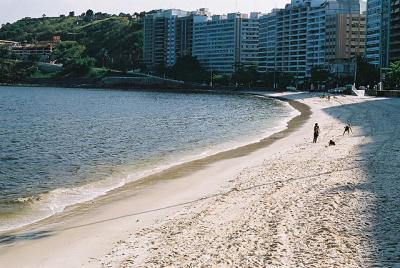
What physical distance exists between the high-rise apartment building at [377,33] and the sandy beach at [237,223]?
146 meters

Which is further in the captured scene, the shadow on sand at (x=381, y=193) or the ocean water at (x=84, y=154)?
the ocean water at (x=84, y=154)

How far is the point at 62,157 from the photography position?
36969mm

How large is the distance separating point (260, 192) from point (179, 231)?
6.30 m

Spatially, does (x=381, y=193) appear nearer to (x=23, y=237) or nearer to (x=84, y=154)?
(x=23, y=237)

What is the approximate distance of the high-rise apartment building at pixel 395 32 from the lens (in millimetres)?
159500

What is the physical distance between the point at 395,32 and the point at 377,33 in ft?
Answer: 44.6

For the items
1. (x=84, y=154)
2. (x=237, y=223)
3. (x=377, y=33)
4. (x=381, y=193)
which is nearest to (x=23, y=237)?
(x=237, y=223)

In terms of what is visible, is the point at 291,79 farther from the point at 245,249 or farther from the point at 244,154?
the point at 245,249

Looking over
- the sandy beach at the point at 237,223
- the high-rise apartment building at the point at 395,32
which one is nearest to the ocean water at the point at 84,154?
the sandy beach at the point at 237,223

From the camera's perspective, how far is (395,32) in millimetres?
161500

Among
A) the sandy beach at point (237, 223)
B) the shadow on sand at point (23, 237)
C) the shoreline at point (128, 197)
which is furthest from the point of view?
the shoreline at point (128, 197)

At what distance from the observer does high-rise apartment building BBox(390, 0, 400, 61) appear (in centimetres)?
15950

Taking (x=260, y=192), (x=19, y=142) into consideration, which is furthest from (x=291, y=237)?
(x=19, y=142)

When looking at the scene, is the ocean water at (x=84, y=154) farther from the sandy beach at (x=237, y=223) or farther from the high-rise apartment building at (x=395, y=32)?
the high-rise apartment building at (x=395, y=32)
